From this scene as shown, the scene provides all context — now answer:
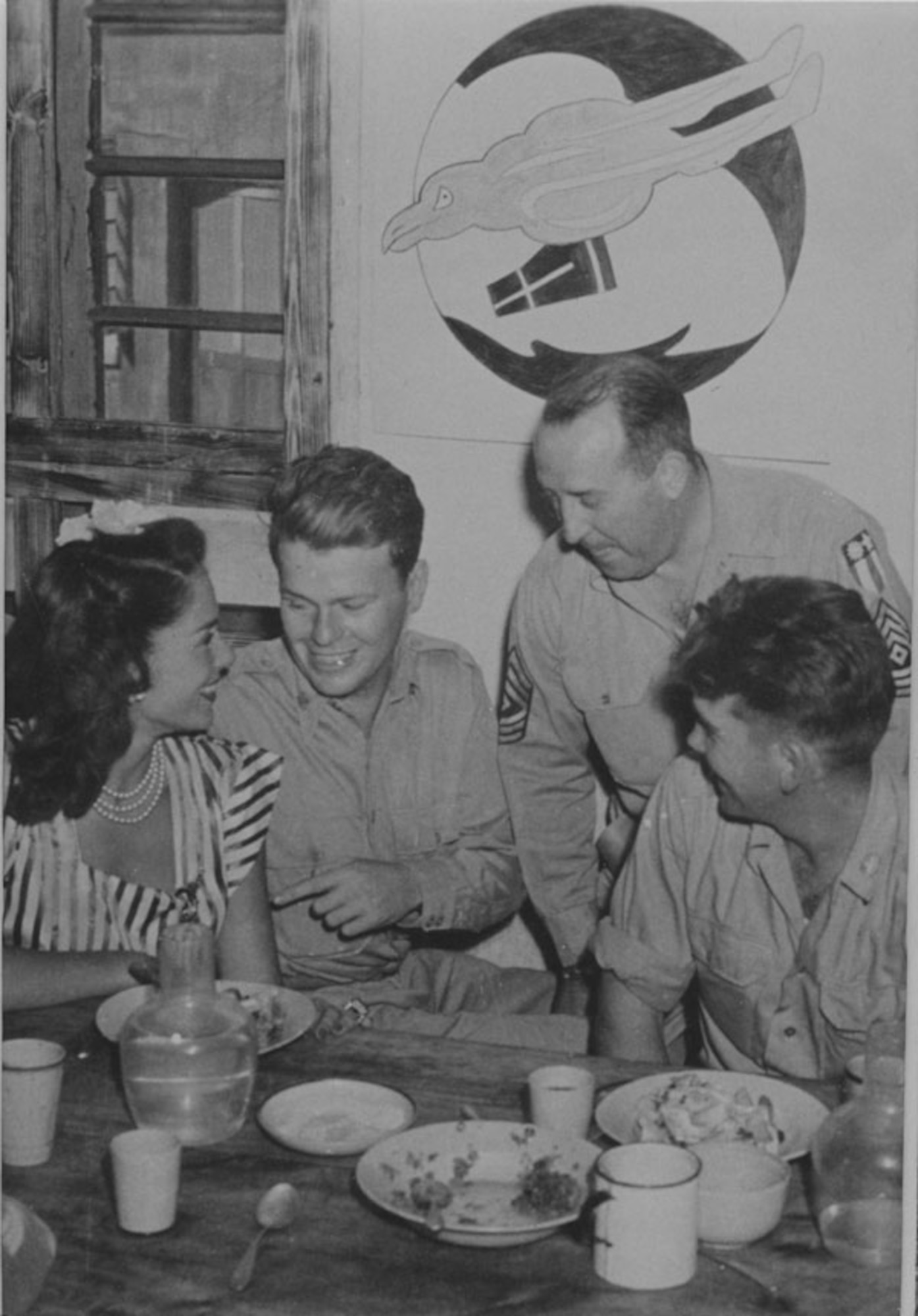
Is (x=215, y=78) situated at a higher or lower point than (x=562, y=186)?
higher

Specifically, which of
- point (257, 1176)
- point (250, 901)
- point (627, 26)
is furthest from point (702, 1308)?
point (627, 26)

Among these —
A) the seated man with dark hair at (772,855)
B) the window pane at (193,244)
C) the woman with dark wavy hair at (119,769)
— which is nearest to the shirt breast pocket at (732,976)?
the seated man with dark hair at (772,855)

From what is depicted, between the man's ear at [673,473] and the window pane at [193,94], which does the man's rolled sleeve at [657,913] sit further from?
the window pane at [193,94]

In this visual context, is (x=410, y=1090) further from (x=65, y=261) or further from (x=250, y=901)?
(x=65, y=261)

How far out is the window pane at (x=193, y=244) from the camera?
1970 millimetres

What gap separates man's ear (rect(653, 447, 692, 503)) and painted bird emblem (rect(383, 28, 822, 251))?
28cm

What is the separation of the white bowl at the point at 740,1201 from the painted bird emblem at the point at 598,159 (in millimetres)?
1066

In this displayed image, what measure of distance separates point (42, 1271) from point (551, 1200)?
439 millimetres

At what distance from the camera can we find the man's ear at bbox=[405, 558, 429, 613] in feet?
6.73

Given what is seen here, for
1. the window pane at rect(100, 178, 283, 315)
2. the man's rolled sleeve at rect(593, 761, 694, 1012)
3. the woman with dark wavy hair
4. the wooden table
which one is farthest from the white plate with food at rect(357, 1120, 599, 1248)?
the window pane at rect(100, 178, 283, 315)

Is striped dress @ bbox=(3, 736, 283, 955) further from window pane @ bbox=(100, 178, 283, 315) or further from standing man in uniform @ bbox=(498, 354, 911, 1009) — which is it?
window pane @ bbox=(100, 178, 283, 315)

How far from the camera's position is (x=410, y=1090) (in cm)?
165

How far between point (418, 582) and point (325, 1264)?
942mm

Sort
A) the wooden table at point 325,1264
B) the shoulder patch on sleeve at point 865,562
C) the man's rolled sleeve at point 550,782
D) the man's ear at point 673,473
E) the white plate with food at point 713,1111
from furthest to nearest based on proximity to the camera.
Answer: the man's rolled sleeve at point 550,782 < the man's ear at point 673,473 < the shoulder patch on sleeve at point 865,562 < the white plate with food at point 713,1111 < the wooden table at point 325,1264
